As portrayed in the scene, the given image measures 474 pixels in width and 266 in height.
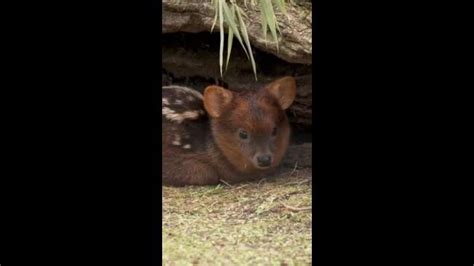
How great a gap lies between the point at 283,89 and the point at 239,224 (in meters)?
0.80

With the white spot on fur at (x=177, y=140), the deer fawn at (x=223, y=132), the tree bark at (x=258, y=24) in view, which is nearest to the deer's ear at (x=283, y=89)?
the deer fawn at (x=223, y=132)

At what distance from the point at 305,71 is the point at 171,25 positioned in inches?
26.8

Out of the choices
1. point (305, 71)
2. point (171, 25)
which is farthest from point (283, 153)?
point (171, 25)

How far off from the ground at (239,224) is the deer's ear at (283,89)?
1.05 ft

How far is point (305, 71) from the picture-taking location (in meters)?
3.25

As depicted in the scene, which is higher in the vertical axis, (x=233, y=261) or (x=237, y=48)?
(x=237, y=48)

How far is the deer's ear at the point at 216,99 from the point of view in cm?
293

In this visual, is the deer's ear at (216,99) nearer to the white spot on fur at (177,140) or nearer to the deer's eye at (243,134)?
the deer's eye at (243,134)

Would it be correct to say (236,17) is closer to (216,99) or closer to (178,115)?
(216,99)

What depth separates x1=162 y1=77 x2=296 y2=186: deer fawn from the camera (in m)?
2.94

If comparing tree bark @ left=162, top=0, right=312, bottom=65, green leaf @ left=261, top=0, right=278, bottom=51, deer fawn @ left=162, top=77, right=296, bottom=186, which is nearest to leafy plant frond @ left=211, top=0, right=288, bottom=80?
green leaf @ left=261, top=0, right=278, bottom=51

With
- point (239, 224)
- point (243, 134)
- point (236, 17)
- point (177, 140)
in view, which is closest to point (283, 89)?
point (243, 134)

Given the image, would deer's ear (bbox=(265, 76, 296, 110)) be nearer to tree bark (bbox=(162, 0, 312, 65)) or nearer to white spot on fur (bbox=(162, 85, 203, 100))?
tree bark (bbox=(162, 0, 312, 65))
